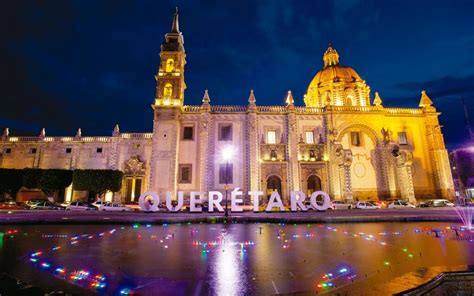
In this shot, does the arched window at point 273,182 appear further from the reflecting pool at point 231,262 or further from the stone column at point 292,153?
the reflecting pool at point 231,262

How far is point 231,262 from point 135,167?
28855 mm

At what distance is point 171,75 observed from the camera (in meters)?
31.2

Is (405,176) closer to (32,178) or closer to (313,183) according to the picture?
(313,183)

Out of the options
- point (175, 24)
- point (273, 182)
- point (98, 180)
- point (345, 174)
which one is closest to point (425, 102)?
point (345, 174)

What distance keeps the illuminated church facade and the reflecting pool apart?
19.5m

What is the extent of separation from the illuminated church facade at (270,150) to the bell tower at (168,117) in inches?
4.5

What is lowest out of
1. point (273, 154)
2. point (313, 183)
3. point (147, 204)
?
point (147, 204)

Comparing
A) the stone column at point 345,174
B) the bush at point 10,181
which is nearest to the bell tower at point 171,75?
the bush at point 10,181

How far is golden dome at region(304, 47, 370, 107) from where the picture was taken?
3675 centimetres

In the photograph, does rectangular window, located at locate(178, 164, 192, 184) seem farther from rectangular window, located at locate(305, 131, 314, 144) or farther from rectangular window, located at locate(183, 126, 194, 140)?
rectangular window, located at locate(305, 131, 314, 144)

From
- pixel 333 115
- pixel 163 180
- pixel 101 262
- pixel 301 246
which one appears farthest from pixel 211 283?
pixel 333 115

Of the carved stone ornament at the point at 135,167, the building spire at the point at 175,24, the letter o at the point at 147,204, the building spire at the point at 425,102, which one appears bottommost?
the letter o at the point at 147,204

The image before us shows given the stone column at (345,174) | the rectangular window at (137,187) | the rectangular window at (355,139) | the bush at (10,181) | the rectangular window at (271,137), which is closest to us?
the stone column at (345,174)

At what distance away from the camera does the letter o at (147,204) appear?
19.7 metres
